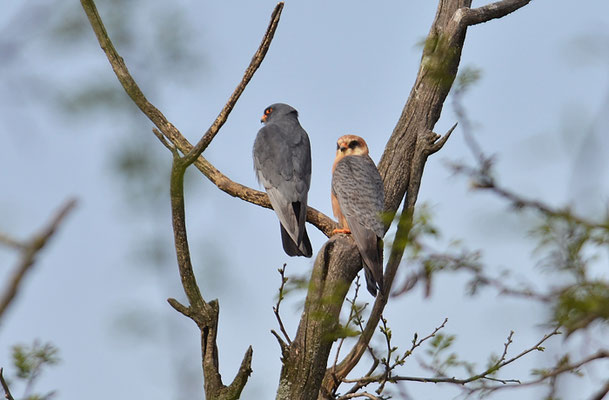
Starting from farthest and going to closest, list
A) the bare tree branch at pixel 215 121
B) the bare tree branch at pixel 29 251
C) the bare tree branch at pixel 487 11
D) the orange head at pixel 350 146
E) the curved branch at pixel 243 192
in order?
the orange head at pixel 350 146
the curved branch at pixel 243 192
the bare tree branch at pixel 487 11
the bare tree branch at pixel 215 121
the bare tree branch at pixel 29 251

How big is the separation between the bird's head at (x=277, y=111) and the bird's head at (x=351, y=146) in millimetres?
598

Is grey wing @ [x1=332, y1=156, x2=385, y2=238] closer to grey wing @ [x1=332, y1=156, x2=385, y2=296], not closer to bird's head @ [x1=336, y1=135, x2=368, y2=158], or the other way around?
grey wing @ [x1=332, y1=156, x2=385, y2=296]

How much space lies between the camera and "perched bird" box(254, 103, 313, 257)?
580 cm

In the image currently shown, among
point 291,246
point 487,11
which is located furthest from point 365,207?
point 487,11

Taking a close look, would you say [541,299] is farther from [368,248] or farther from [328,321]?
[368,248]

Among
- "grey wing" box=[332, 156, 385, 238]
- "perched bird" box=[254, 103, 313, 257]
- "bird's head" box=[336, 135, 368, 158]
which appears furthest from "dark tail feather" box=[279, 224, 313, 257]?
"bird's head" box=[336, 135, 368, 158]

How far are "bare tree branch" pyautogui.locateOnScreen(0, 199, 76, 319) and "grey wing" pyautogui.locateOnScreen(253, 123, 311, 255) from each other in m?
4.50

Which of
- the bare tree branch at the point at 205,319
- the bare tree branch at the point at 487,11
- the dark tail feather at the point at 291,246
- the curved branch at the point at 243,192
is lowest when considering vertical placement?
the bare tree branch at the point at 205,319

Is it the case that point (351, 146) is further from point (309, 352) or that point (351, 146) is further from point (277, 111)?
point (309, 352)

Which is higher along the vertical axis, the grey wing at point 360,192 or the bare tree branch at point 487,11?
the bare tree branch at point 487,11

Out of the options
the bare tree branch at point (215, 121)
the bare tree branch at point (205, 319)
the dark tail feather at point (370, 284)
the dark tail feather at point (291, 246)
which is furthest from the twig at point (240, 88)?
the dark tail feather at point (291, 246)

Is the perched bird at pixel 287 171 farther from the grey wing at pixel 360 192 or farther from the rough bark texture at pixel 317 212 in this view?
the grey wing at pixel 360 192

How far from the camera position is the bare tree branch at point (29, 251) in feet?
3.76

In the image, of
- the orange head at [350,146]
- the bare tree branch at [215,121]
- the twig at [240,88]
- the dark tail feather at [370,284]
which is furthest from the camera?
the orange head at [350,146]
